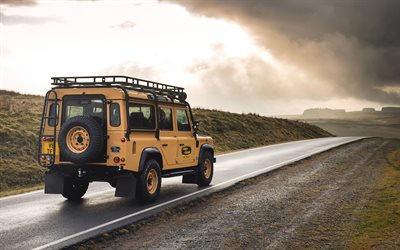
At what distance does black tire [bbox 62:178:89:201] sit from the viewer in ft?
35.1

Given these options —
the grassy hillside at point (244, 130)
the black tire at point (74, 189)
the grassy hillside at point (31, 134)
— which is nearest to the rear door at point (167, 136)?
the black tire at point (74, 189)

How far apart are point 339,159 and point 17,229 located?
16.6 metres

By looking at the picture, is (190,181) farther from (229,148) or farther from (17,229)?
(229,148)

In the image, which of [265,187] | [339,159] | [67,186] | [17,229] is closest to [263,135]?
[339,159]

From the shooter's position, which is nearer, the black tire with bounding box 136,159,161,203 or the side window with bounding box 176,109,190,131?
the black tire with bounding box 136,159,161,203

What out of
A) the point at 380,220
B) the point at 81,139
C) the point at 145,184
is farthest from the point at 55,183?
the point at 380,220

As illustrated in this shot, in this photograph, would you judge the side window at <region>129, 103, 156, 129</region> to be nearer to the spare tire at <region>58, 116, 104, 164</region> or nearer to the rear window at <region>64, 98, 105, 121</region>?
the rear window at <region>64, 98, 105, 121</region>

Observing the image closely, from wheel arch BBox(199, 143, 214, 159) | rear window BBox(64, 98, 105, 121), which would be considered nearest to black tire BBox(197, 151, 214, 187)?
wheel arch BBox(199, 143, 214, 159)

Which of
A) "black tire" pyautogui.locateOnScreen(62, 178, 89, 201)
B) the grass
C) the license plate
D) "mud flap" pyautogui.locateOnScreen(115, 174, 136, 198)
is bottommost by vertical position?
the grass

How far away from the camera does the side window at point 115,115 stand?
31.6 ft

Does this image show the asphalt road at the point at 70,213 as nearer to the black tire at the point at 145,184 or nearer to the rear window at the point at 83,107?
the black tire at the point at 145,184

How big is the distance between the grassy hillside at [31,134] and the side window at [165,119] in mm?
7111

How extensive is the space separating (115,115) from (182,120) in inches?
108

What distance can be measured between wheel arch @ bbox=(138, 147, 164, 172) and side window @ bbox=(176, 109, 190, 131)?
1415 millimetres
